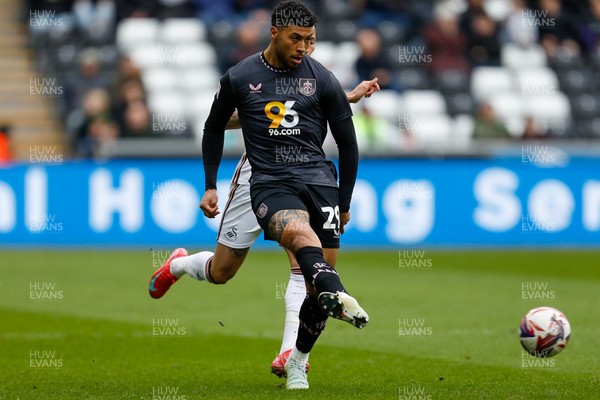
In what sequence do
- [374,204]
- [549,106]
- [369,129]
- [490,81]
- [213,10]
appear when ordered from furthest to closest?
[549,106] → [490,81] → [213,10] → [369,129] → [374,204]

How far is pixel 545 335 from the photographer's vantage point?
8.62m

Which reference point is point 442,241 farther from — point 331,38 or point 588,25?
point 588,25

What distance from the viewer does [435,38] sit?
24281mm

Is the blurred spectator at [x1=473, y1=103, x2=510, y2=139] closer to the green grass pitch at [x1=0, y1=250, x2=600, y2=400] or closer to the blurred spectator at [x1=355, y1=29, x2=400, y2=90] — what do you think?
the blurred spectator at [x1=355, y1=29, x2=400, y2=90]

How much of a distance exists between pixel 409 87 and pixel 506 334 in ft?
44.6

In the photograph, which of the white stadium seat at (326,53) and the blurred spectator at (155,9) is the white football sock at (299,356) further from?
the blurred spectator at (155,9)

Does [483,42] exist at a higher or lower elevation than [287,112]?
lower

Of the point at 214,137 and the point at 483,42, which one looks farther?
the point at 483,42

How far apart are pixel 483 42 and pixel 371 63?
3.48 meters

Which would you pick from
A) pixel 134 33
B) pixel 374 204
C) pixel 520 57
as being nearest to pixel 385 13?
pixel 520 57

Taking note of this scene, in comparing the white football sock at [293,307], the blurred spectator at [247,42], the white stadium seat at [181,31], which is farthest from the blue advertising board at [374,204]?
the white football sock at [293,307]

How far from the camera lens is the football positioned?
8.62 metres

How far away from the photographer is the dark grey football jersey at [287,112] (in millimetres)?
7672

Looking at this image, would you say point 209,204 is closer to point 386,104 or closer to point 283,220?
point 283,220
